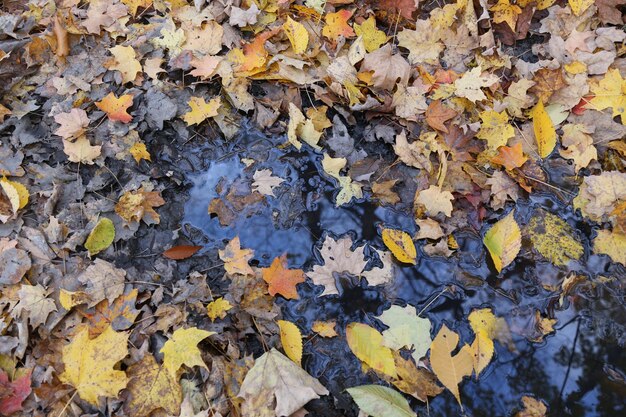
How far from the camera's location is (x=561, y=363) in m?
2.19

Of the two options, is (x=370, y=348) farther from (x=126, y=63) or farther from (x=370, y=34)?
(x=126, y=63)

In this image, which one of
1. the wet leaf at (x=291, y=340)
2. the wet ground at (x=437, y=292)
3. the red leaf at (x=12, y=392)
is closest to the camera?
the red leaf at (x=12, y=392)

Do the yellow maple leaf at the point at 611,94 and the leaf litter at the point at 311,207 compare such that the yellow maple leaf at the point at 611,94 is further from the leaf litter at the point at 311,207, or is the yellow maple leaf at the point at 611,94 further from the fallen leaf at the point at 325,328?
the fallen leaf at the point at 325,328

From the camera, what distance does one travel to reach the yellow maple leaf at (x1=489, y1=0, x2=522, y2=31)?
3.14m

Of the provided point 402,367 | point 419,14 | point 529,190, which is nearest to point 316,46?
point 419,14

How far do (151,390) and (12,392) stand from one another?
1.93ft

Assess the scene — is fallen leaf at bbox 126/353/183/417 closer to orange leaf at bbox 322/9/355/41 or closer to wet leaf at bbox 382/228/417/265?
wet leaf at bbox 382/228/417/265

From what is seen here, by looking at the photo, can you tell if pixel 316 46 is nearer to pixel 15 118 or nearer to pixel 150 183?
pixel 150 183

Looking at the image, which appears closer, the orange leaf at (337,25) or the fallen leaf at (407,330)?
the fallen leaf at (407,330)

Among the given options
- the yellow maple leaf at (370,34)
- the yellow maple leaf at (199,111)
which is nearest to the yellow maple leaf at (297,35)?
the yellow maple leaf at (370,34)

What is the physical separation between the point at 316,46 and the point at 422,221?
1.37m

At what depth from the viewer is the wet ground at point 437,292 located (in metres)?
2.14

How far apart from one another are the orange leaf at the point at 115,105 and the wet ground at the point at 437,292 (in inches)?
19.3

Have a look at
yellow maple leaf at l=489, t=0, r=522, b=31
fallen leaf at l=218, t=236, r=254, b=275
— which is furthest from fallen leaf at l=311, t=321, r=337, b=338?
yellow maple leaf at l=489, t=0, r=522, b=31
